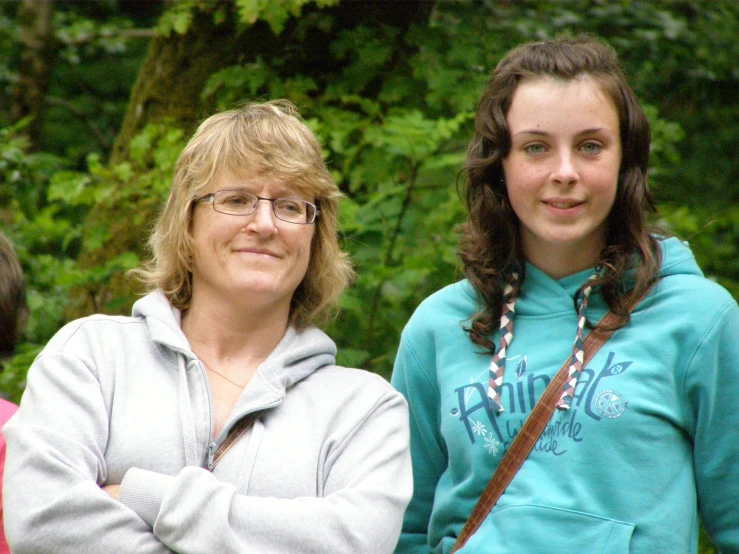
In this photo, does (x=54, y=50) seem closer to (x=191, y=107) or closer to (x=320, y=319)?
(x=191, y=107)

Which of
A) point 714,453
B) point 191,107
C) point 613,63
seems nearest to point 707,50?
point 191,107

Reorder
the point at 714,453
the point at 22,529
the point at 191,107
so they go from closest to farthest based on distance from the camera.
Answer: the point at 22,529
the point at 714,453
the point at 191,107

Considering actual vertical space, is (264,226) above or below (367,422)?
above

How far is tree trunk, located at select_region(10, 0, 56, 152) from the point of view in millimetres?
6844

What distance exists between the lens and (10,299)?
10.1ft

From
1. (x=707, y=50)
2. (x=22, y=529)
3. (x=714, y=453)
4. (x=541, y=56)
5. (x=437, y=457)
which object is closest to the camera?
(x=22, y=529)

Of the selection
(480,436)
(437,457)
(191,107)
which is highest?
(191,107)

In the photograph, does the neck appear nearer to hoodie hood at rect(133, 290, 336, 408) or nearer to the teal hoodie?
the teal hoodie

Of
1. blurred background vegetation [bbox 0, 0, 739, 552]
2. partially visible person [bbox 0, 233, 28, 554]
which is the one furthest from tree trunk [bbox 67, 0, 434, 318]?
partially visible person [bbox 0, 233, 28, 554]

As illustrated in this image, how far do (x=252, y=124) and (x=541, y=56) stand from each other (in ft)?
2.59

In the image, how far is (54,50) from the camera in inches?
274

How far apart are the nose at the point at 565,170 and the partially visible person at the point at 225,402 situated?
0.64 metres

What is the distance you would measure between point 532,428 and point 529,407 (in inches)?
2.6

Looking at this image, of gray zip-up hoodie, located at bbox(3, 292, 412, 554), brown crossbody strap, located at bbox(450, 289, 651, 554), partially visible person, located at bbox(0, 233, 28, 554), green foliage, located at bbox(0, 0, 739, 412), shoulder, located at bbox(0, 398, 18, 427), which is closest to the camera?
gray zip-up hoodie, located at bbox(3, 292, 412, 554)
